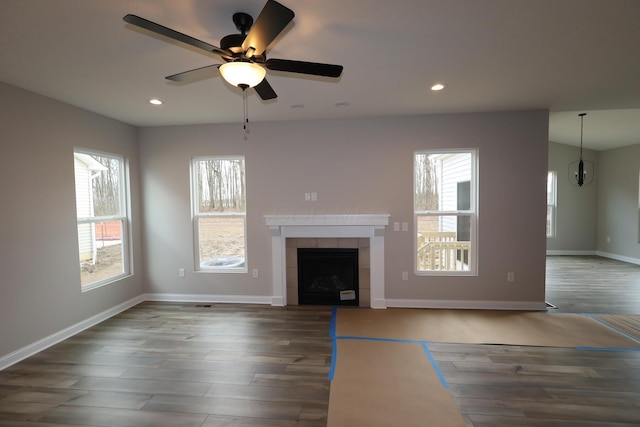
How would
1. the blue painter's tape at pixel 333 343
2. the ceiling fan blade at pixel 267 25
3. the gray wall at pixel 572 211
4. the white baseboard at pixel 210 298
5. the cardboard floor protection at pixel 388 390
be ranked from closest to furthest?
the ceiling fan blade at pixel 267 25
the cardboard floor protection at pixel 388 390
the blue painter's tape at pixel 333 343
the white baseboard at pixel 210 298
the gray wall at pixel 572 211

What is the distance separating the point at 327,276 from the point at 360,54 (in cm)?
295

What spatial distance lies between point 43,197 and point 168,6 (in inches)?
103

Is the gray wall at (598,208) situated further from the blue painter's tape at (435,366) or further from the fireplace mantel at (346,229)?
the blue painter's tape at (435,366)

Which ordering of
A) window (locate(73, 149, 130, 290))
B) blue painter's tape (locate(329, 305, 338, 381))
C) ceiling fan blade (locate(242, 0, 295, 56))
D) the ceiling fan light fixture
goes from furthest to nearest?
window (locate(73, 149, 130, 290))
blue painter's tape (locate(329, 305, 338, 381))
the ceiling fan light fixture
ceiling fan blade (locate(242, 0, 295, 56))

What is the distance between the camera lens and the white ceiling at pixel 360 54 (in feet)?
5.62

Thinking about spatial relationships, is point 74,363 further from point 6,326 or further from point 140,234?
point 140,234

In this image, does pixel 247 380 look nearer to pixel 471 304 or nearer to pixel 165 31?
pixel 165 31

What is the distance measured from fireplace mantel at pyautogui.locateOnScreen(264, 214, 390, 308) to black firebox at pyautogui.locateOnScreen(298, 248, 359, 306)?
0.24 meters

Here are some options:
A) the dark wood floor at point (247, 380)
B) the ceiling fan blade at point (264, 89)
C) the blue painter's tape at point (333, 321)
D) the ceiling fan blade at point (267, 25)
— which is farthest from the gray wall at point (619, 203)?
the ceiling fan blade at point (267, 25)

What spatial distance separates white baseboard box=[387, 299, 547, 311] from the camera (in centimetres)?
381

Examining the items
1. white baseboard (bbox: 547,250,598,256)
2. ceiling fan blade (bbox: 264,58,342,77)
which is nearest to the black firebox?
ceiling fan blade (bbox: 264,58,342,77)

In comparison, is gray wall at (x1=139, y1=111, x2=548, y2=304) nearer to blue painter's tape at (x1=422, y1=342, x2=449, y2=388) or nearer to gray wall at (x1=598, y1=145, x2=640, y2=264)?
blue painter's tape at (x1=422, y1=342, x2=449, y2=388)

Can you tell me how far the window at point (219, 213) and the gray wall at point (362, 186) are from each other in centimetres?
14

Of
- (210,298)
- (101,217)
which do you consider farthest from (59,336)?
(210,298)
